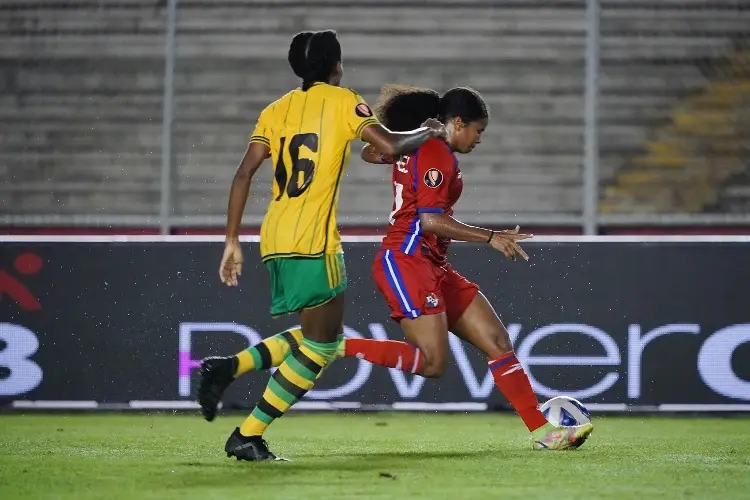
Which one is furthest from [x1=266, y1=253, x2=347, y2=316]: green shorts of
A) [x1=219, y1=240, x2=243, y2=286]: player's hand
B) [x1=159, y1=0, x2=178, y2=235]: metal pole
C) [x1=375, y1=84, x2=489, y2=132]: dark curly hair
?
[x1=159, y1=0, x2=178, y2=235]: metal pole

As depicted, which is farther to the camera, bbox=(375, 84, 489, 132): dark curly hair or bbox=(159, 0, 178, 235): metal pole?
bbox=(159, 0, 178, 235): metal pole

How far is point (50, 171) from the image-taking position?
10516mm

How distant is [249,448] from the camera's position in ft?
19.2

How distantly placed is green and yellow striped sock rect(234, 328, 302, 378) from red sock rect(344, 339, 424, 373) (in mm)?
513

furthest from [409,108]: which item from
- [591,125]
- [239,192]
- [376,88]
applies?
[376,88]

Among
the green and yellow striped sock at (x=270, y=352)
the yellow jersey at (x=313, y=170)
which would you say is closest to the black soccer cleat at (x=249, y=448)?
the green and yellow striped sock at (x=270, y=352)

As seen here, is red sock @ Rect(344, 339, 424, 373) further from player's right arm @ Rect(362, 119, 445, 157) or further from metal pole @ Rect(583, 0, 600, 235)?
metal pole @ Rect(583, 0, 600, 235)

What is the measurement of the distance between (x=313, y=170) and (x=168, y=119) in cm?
476

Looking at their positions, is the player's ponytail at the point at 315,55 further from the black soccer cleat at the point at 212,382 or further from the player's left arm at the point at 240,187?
the black soccer cleat at the point at 212,382

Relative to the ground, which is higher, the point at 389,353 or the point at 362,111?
the point at 362,111

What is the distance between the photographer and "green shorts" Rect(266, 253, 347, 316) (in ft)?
18.8

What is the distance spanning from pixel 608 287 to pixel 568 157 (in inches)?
70.9

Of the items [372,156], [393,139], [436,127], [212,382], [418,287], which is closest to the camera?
[393,139]

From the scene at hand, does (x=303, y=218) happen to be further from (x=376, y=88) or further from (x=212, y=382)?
(x=376, y=88)
